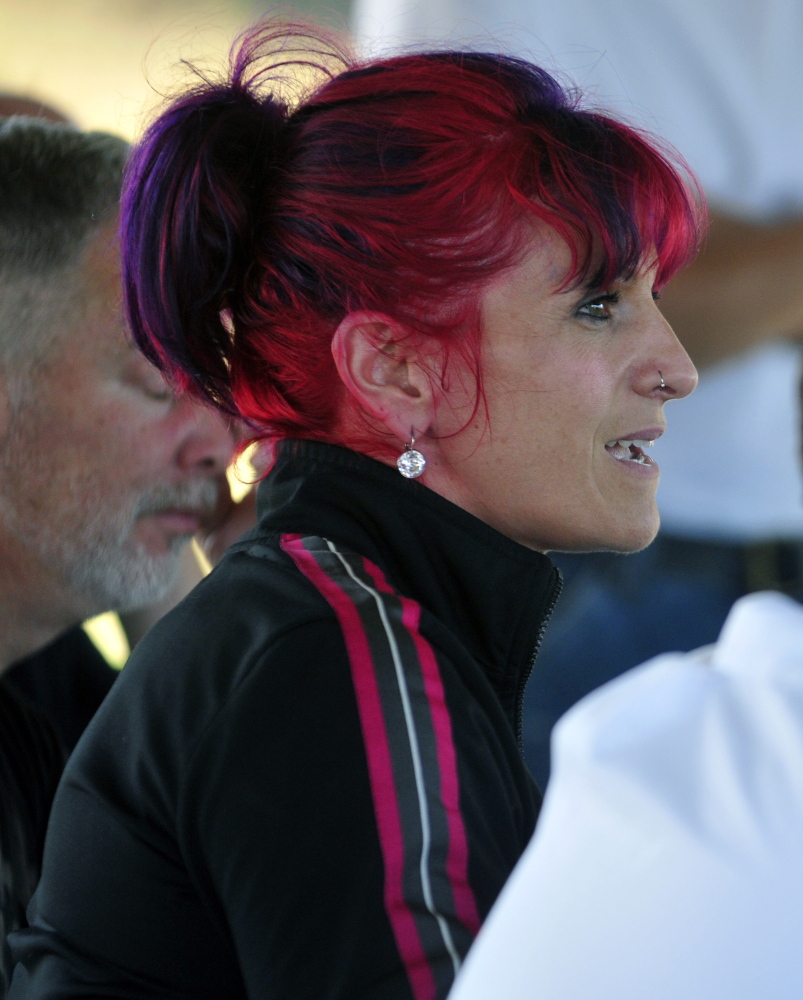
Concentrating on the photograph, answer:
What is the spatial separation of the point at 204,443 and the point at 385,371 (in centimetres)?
48

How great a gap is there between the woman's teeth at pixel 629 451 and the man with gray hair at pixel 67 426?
54 cm

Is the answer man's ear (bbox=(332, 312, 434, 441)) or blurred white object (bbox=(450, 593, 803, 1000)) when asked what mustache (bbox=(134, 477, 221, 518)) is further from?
blurred white object (bbox=(450, 593, 803, 1000))

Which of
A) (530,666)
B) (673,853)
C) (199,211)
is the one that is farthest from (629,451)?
(673,853)

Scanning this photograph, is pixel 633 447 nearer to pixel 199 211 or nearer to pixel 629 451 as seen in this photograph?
pixel 629 451

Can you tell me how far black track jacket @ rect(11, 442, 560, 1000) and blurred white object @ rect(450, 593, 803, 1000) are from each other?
282mm

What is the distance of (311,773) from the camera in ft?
2.63

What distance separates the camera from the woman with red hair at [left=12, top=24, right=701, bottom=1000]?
81 centimetres

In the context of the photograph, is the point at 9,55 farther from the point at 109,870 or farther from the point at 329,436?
the point at 109,870

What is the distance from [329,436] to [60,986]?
20.5 inches

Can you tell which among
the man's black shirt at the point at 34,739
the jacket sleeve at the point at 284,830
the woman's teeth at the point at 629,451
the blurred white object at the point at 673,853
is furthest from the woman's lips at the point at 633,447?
the man's black shirt at the point at 34,739

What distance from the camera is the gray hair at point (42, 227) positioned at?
145 centimetres

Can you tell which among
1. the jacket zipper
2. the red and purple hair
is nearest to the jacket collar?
the jacket zipper

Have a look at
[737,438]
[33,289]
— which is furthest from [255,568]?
[737,438]

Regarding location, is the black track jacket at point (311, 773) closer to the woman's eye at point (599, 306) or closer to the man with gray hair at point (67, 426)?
the woman's eye at point (599, 306)
